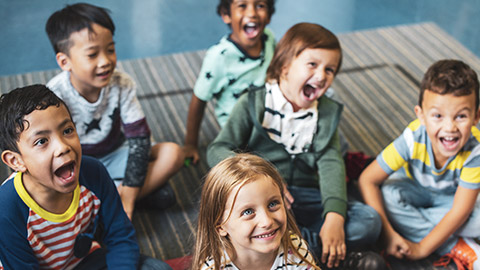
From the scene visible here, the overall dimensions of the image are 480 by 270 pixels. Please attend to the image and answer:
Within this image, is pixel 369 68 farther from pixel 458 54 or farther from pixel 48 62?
pixel 48 62

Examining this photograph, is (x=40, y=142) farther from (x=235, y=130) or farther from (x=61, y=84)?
(x=235, y=130)

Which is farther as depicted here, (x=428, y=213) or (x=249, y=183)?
(x=428, y=213)

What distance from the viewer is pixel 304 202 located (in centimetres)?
166

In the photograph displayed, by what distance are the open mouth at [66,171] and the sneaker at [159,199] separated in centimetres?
57

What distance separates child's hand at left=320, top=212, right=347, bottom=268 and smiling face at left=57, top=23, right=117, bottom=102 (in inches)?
27.6

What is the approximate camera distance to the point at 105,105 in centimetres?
167

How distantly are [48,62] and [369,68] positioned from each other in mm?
1450

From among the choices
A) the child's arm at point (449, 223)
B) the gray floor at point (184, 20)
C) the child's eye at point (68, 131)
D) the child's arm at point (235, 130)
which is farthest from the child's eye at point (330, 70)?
the gray floor at point (184, 20)

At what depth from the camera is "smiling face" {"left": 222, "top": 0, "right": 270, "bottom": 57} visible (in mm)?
1815

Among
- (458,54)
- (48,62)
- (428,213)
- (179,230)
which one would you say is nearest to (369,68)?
(458,54)

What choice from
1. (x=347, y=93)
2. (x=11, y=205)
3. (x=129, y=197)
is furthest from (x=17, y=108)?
(x=347, y=93)

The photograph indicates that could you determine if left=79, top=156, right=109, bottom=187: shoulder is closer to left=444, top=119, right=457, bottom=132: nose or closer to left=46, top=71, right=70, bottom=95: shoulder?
left=46, top=71, right=70, bottom=95: shoulder

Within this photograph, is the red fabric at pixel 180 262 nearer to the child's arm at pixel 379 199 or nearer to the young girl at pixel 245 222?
the young girl at pixel 245 222

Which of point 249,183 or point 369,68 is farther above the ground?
point 249,183
